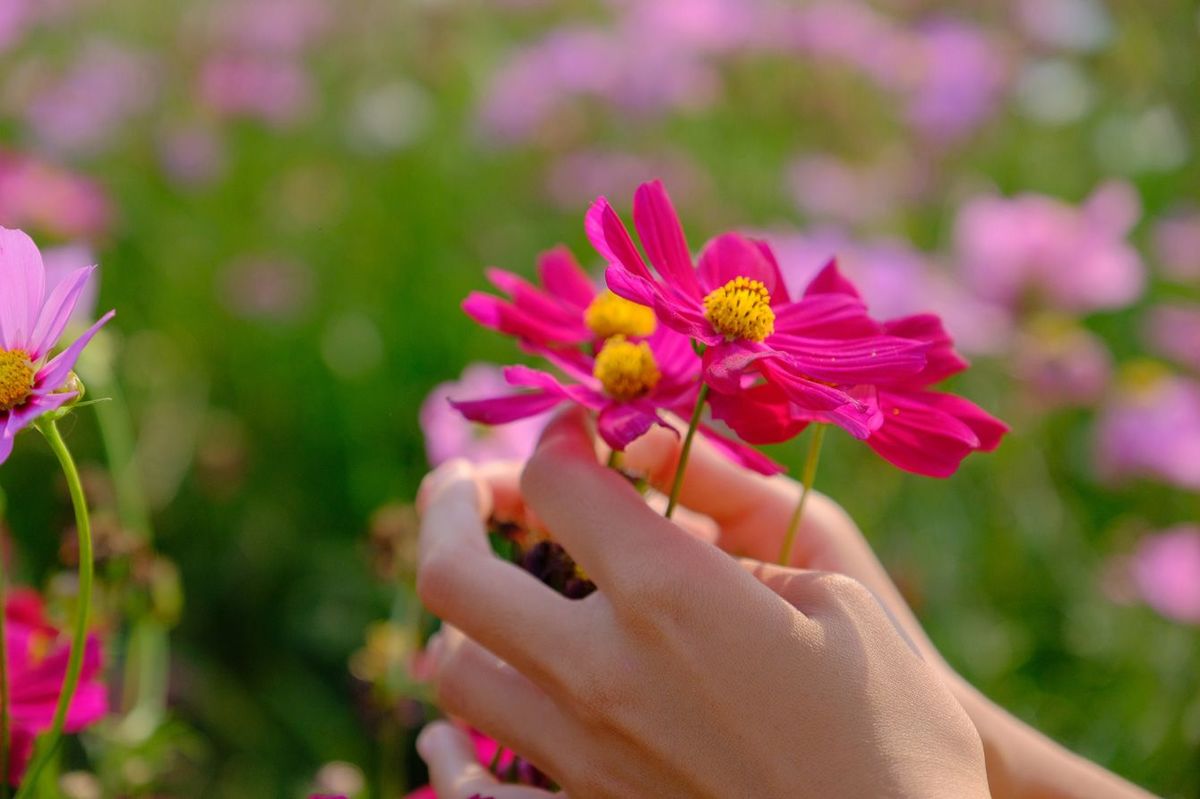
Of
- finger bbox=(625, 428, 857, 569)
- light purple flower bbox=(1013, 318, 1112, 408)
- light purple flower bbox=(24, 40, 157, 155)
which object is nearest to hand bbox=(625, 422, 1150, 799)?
finger bbox=(625, 428, 857, 569)

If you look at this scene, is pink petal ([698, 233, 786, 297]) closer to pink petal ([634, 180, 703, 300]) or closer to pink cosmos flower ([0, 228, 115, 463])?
pink petal ([634, 180, 703, 300])

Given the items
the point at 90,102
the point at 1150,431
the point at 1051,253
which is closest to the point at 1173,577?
the point at 1150,431

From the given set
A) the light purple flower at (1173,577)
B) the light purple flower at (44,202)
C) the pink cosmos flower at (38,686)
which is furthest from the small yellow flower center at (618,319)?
the light purple flower at (44,202)

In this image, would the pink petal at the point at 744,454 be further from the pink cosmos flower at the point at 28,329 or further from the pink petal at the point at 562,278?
the pink cosmos flower at the point at 28,329

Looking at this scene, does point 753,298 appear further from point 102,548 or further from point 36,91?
point 36,91

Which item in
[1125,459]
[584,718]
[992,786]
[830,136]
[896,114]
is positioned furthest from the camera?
[896,114]

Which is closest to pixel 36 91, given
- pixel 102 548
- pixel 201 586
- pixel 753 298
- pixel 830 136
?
pixel 201 586

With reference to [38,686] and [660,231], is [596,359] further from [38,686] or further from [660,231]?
[38,686]
